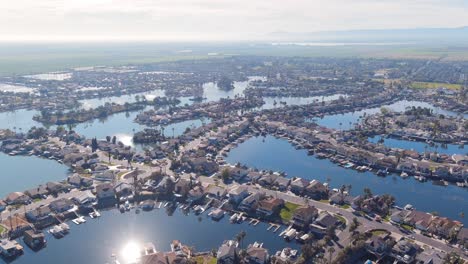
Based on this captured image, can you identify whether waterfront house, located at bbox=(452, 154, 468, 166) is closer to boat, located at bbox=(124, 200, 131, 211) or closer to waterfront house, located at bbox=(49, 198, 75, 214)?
boat, located at bbox=(124, 200, 131, 211)

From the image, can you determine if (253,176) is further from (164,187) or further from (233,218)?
(164,187)

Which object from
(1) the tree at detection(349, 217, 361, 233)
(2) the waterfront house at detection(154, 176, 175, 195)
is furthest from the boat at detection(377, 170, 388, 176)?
(2) the waterfront house at detection(154, 176, 175, 195)

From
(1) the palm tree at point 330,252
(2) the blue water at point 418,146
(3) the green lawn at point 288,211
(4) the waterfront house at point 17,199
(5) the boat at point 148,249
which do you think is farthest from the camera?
(2) the blue water at point 418,146

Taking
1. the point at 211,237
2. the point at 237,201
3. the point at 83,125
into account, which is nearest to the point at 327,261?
the point at 211,237

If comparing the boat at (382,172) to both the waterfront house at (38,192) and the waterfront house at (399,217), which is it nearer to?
the waterfront house at (399,217)

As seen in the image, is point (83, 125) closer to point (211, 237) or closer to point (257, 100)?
point (257, 100)

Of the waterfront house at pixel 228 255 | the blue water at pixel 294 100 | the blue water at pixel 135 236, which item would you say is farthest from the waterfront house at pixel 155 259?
the blue water at pixel 294 100
